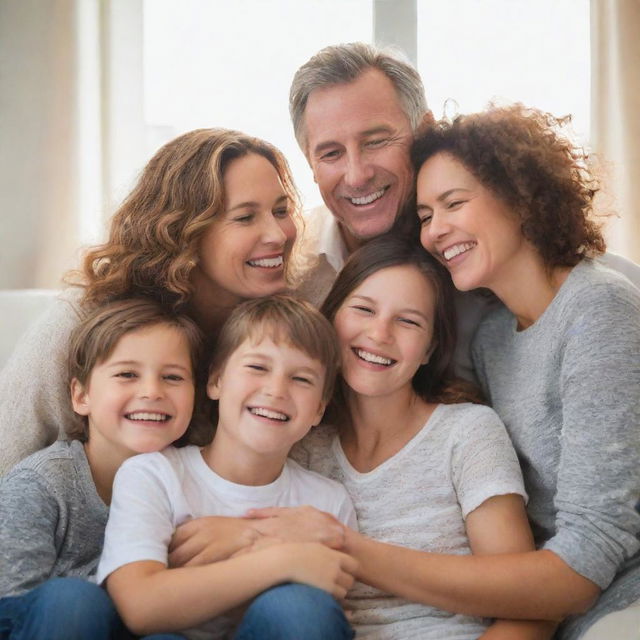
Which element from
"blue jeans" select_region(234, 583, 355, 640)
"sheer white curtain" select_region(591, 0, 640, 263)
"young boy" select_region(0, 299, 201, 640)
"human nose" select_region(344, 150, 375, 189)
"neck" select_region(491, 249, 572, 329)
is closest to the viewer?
"blue jeans" select_region(234, 583, 355, 640)

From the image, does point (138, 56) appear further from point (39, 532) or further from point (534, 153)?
point (39, 532)

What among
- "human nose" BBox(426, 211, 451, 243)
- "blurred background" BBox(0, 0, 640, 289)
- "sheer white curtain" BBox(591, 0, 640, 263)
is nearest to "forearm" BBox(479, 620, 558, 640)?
"human nose" BBox(426, 211, 451, 243)

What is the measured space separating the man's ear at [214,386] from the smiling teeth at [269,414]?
0.38ft

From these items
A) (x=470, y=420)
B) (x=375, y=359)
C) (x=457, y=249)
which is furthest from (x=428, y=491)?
(x=457, y=249)

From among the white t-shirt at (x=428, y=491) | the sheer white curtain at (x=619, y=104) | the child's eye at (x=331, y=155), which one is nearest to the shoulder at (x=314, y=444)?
the white t-shirt at (x=428, y=491)

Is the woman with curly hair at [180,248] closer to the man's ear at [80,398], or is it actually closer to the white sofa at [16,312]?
the man's ear at [80,398]

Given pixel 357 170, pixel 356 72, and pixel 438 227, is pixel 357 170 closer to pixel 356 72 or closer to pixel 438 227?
pixel 356 72

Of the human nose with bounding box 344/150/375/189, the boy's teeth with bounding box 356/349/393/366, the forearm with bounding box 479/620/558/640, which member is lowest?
the forearm with bounding box 479/620/558/640

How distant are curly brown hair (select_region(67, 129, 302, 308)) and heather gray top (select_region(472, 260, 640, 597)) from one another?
0.71 m

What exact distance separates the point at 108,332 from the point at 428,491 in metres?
0.68

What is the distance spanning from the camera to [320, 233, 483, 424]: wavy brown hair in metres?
1.70

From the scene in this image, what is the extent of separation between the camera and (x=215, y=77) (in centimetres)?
Answer: 315

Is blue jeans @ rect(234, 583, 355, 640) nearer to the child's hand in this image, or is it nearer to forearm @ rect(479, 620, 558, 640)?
the child's hand

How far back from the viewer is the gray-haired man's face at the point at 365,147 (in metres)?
2.02
